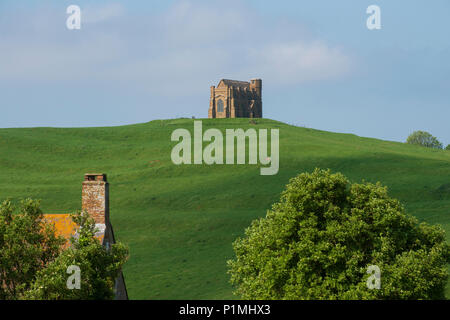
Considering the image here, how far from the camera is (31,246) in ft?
103

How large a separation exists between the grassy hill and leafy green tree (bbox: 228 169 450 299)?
623 inches

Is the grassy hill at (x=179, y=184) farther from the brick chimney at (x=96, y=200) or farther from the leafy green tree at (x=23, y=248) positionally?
the leafy green tree at (x=23, y=248)

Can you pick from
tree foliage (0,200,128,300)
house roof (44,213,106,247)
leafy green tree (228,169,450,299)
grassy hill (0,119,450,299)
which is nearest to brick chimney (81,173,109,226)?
house roof (44,213,106,247)

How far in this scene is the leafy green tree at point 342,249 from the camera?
36875mm

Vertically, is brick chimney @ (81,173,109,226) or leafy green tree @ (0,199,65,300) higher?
brick chimney @ (81,173,109,226)

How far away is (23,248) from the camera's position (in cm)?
3134

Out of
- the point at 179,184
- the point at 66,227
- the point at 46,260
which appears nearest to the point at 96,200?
the point at 66,227

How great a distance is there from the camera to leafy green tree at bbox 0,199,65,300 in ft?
102

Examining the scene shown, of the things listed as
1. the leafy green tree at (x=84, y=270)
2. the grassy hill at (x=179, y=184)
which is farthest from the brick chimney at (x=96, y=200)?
the grassy hill at (x=179, y=184)

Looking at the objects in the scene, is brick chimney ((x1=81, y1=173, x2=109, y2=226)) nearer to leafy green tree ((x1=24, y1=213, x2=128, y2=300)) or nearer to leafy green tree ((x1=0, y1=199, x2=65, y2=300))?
leafy green tree ((x1=24, y1=213, x2=128, y2=300))

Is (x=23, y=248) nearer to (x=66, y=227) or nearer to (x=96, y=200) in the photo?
(x=66, y=227)

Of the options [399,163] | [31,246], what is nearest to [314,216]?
[31,246]

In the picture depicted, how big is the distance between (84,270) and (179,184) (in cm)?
7942
